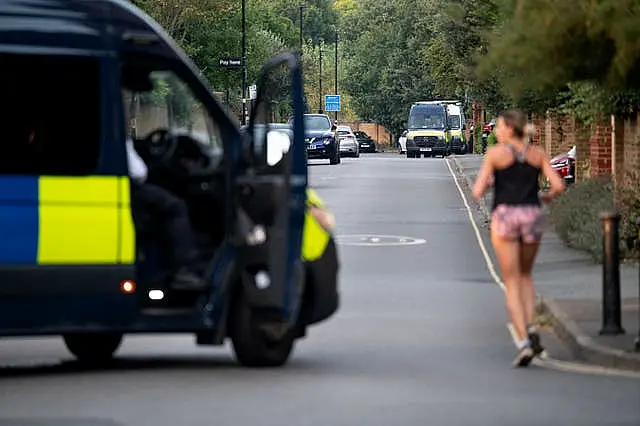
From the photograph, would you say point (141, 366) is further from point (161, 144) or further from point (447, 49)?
point (447, 49)

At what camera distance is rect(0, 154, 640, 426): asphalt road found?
34.2 ft

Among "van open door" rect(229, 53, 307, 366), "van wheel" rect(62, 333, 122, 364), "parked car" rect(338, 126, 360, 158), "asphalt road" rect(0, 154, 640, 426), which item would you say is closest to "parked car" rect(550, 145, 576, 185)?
"asphalt road" rect(0, 154, 640, 426)

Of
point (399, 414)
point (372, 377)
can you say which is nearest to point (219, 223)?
point (372, 377)

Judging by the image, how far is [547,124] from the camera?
46.7 meters

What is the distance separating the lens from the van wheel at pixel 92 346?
44.0 ft

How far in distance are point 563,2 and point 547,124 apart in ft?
107

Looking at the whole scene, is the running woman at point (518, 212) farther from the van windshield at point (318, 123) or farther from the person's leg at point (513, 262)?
the van windshield at point (318, 123)

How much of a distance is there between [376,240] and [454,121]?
6405 cm

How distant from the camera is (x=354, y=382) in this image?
476 inches

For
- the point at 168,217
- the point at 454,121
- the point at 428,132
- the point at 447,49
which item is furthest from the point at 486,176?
the point at 454,121

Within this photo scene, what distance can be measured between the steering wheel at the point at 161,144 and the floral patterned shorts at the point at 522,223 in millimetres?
2534

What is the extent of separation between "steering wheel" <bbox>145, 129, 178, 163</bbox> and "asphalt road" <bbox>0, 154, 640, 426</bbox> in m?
1.52

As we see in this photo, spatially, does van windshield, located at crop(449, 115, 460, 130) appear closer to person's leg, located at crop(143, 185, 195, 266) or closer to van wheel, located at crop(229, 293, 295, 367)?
van wheel, located at crop(229, 293, 295, 367)

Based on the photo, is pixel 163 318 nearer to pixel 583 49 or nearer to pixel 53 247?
pixel 53 247
